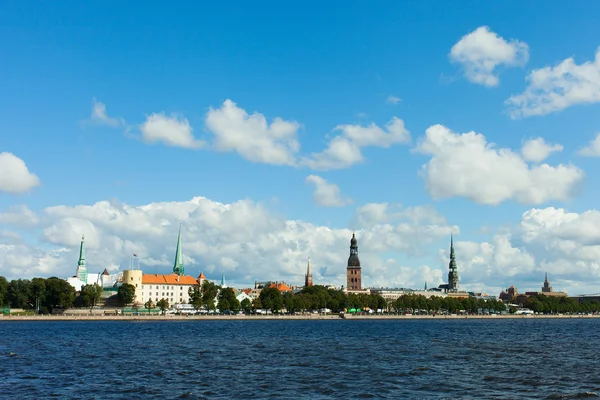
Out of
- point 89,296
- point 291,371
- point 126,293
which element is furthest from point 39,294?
point 291,371

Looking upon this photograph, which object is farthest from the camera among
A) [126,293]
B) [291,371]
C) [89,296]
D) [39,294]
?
[126,293]

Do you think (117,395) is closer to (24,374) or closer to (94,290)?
(24,374)

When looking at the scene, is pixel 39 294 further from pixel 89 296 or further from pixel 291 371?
pixel 291 371

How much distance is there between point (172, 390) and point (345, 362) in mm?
19852

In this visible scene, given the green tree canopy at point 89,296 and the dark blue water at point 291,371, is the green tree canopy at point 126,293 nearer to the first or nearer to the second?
the green tree canopy at point 89,296

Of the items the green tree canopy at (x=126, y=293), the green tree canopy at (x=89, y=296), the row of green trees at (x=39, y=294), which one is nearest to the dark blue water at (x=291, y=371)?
the row of green trees at (x=39, y=294)

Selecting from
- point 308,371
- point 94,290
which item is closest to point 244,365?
point 308,371

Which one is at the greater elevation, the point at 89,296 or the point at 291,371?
the point at 89,296

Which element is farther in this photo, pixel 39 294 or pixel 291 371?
pixel 39 294

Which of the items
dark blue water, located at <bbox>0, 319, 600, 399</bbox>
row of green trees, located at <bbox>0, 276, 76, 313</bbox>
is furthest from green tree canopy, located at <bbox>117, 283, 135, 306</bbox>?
dark blue water, located at <bbox>0, 319, 600, 399</bbox>

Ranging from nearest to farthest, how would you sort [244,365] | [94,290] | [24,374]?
[24,374] < [244,365] < [94,290]

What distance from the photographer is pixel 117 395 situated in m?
36.7

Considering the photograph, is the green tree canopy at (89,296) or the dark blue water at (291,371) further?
the green tree canopy at (89,296)

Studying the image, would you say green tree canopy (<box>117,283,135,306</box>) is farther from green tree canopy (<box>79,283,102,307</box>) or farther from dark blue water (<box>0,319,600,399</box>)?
dark blue water (<box>0,319,600,399</box>)
